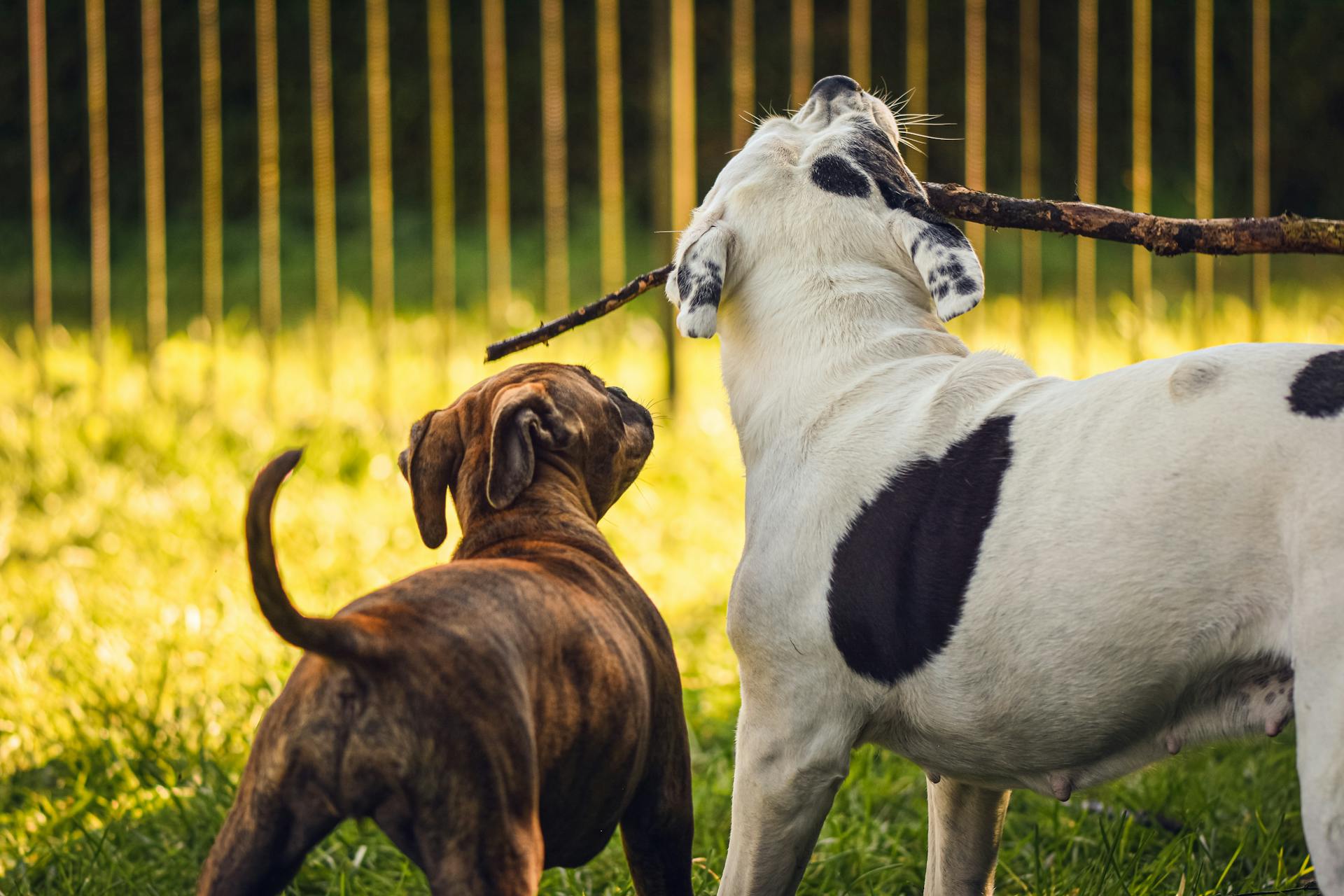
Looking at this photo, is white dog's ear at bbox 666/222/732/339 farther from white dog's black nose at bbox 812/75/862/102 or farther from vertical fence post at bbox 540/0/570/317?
vertical fence post at bbox 540/0/570/317

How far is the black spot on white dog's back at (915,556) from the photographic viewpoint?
2.49 m

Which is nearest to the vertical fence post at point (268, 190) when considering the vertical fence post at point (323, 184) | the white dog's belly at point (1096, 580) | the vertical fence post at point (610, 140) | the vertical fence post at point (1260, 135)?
the vertical fence post at point (323, 184)

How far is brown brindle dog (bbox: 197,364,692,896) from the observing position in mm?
2195

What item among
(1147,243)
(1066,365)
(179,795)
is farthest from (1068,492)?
(1066,365)

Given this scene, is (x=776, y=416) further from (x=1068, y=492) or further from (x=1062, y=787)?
(x=1062, y=787)

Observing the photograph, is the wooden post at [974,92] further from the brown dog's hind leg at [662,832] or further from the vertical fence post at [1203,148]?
the brown dog's hind leg at [662,832]

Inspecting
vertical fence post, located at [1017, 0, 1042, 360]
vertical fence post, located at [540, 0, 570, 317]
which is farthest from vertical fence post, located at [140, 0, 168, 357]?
vertical fence post, located at [1017, 0, 1042, 360]

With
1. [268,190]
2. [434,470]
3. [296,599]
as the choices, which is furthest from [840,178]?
[268,190]

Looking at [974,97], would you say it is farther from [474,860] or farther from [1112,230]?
[474,860]

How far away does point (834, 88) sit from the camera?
3.33m

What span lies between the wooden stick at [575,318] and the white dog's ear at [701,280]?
0.22m

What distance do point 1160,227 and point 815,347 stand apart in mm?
706

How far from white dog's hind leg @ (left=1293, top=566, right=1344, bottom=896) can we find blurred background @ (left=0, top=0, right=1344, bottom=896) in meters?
1.03

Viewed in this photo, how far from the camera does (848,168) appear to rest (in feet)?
10.2
